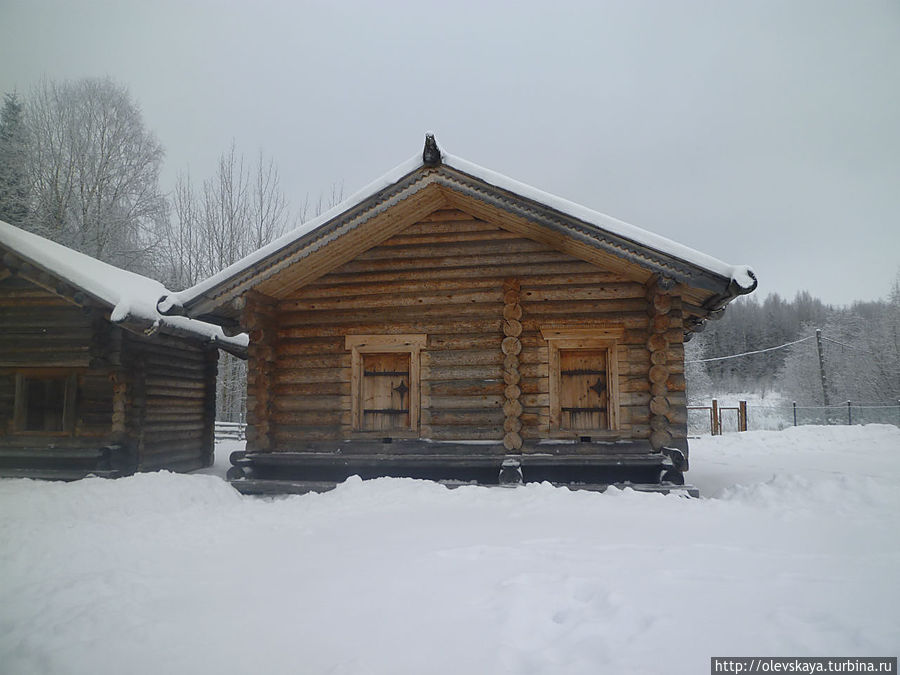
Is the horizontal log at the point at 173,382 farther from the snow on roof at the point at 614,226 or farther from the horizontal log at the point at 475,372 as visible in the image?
the snow on roof at the point at 614,226

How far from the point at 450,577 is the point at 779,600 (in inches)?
89.4

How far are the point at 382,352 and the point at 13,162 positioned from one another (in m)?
6.00

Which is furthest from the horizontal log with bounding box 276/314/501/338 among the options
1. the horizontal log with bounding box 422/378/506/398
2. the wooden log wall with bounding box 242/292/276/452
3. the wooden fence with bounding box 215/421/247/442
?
the wooden fence with bounding box 215/421/247/442

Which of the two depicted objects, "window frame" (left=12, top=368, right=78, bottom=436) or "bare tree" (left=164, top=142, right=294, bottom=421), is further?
"bare tree" (left=164, top=142, right=294, bottom=421)

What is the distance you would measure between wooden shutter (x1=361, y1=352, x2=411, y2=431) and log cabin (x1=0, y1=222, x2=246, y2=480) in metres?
4.32

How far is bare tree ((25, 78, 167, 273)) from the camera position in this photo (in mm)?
4258

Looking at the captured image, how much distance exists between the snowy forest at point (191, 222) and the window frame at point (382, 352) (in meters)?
4.16

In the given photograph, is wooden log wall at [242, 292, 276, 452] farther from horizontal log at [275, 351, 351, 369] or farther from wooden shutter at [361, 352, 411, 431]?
wooden shutter at [361, 352, 411, 431]

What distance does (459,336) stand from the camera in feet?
29.5

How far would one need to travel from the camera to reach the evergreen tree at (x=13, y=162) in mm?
3263

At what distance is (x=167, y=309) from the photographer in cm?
833

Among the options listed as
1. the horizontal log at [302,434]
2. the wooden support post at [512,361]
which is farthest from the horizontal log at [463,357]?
the horizontal log at [302,434]

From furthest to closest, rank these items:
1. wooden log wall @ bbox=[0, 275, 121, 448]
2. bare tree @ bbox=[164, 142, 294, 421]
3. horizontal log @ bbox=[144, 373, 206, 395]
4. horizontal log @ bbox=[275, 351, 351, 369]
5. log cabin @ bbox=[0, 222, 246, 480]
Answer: bare tree @ bbox=[164, 142, 294, 421], horizontal log @ bbox=[144, 373, 206, 395], wooden log wall @ bbox=[0, 275, 121, 448], log cabin @ bbox=[0, 222, 246, 480], horizontal log @ bbox=[275, 351, 351, 369]

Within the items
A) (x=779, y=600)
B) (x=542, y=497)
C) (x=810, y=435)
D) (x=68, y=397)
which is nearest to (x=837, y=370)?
(x=810, y=435)
